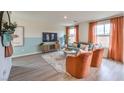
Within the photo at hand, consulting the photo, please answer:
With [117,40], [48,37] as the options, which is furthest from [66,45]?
[117,40]

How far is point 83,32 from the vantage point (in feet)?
21.9

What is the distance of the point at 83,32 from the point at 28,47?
10.6ft

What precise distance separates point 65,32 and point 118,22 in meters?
4.42

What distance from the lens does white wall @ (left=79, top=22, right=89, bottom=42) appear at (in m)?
6.41

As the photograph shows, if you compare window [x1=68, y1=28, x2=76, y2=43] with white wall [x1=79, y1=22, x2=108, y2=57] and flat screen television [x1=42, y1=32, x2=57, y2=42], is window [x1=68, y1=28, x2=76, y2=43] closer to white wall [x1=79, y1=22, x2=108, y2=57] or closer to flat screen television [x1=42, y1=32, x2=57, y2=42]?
white wall [x1=79, y1=22, x2=108, y2=57]

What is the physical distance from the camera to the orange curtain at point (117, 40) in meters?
4.57

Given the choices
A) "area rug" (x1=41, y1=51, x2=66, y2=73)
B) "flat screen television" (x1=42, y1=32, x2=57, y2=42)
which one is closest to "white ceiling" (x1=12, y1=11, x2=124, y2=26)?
"area rug" (x1=41, y1=51, x2=66, y2=73)

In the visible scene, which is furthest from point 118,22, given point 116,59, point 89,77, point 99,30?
point 89,77

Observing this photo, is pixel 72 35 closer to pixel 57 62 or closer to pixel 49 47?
pixel 49 47

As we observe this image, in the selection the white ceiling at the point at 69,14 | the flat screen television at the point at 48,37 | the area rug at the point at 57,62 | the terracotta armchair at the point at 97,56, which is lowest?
the area rug at the point at 57,62

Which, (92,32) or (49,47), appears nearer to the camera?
(92,32)

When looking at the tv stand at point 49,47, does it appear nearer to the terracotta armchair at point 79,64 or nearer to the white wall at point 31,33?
the white wall at point 31,33

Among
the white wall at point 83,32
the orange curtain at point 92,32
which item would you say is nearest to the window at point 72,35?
the white wall at point 83,32

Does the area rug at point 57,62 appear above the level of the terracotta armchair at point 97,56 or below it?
below
